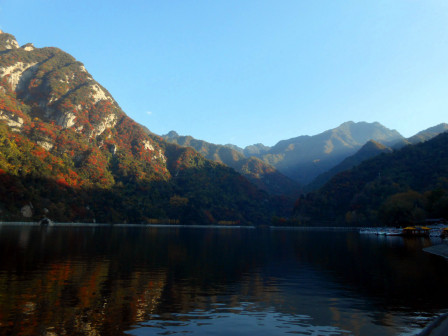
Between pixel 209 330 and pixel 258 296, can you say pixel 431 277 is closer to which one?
pixel 258 296

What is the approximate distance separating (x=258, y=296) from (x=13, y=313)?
16.5 m

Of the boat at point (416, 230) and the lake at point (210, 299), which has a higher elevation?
the lake at point (210, 299)

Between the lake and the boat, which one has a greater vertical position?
the lake

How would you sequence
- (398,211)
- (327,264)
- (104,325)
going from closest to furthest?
(104,325) < (327,264) < (398,211)

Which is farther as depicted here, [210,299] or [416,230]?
[416,230]

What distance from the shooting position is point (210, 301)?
2466 cm

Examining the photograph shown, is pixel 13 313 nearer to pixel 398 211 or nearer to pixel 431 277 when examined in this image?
pixel 431 277

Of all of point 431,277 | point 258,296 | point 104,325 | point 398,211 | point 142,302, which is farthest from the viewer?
point 398,211

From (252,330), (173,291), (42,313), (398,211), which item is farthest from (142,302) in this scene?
(398,211)

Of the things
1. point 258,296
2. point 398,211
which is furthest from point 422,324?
point 398,211

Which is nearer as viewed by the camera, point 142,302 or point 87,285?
point 142,302

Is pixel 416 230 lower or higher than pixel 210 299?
lower

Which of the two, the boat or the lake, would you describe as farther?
the boat

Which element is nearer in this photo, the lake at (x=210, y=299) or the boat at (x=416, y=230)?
the lake at (x=210, y=299)
